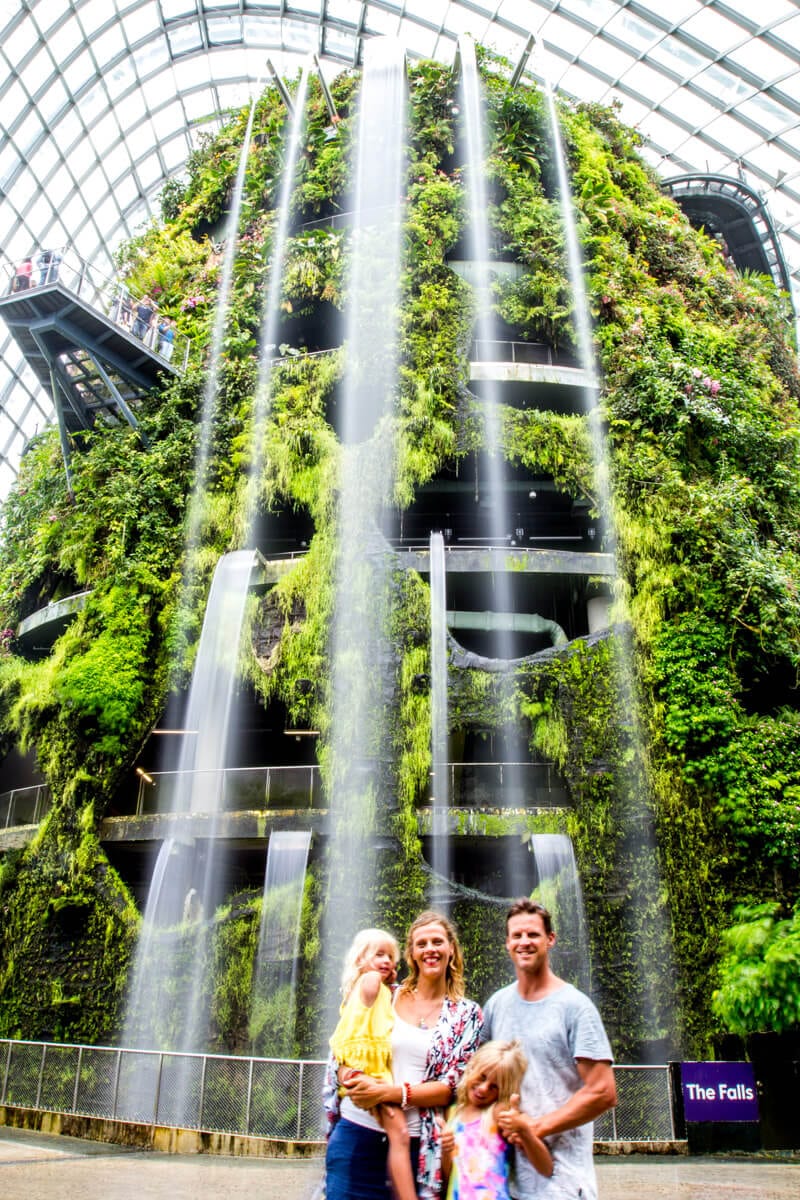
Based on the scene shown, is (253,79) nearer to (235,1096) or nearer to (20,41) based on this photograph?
(20,41)

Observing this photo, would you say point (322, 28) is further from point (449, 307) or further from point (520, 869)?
point (520, 869)

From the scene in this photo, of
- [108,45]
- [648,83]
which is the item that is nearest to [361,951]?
[648,83]

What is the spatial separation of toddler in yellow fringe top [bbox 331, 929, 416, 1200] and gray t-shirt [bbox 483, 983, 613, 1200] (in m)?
0.46

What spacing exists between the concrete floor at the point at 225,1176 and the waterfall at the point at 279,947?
18.3ft

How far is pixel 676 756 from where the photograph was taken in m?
17.7

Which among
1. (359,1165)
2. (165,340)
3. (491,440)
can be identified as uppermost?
(165,340)

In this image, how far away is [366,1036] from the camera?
3738 millimetres

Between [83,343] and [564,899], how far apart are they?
18003 millimetres

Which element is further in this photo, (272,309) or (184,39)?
(184,39)

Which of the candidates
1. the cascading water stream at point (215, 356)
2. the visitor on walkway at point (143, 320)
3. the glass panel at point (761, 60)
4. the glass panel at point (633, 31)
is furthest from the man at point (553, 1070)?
the glass panel at point (633, 31)

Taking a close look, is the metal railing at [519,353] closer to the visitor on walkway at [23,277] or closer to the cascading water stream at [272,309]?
the cascading water stream at [272,309]

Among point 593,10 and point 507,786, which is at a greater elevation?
point 593,10

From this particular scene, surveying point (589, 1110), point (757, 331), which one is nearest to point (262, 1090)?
point (589, 1110)

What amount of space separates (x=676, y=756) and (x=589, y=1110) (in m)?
15.1
